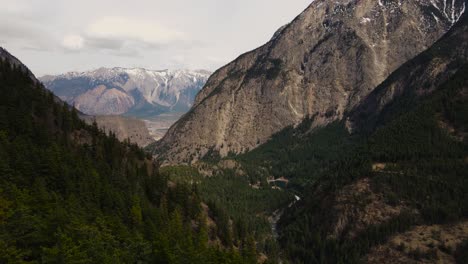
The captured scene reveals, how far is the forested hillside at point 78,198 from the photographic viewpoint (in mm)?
67688

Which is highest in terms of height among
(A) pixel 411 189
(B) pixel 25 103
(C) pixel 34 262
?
(B) pixel 25 103

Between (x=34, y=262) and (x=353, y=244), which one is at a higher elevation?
(x=34, y=262)

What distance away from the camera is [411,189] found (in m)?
188

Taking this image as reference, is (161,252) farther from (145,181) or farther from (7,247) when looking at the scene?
(145,181)

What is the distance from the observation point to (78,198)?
10175 cm

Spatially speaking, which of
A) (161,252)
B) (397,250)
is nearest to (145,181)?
(161,252)

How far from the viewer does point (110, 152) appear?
156 meters

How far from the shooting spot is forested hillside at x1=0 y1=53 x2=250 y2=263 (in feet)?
222

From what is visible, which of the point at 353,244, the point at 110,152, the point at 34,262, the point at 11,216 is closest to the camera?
the point at 34,262

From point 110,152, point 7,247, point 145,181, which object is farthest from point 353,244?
point 7,247

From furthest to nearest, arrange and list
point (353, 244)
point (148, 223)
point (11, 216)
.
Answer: point (353, 244) → point (148, 223) → point (11, 216)

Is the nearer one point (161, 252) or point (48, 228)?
point (48, 228)

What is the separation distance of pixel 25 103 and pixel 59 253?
9660 cm

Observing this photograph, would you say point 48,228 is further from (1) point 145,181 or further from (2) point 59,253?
(1) point 145,181
